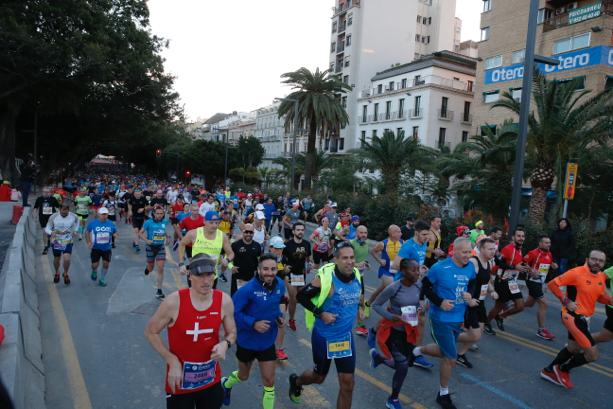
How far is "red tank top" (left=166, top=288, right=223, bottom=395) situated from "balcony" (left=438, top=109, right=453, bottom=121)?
4104cm

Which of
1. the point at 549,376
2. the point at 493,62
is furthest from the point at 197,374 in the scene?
the point at 493,62

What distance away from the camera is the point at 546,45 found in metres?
29.1

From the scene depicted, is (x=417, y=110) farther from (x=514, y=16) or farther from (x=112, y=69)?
(x=112, y=69)

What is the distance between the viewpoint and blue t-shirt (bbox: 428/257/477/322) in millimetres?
5023

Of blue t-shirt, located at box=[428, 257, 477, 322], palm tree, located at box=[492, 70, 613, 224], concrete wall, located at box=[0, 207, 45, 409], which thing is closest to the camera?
concrete wall, located at box=[0, 207, 45, 409]

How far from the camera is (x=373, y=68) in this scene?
53031 mm

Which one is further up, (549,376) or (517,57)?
(517,57)

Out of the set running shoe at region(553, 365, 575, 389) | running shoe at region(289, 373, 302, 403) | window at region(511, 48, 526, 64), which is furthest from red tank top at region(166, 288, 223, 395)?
window at region(511, 48, 526, 64)

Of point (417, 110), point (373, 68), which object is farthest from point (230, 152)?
point (417, 110)

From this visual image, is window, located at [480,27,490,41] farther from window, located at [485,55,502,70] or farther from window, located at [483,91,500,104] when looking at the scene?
window, located at [483,91,500,104]

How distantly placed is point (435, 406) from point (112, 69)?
2518 centimetres

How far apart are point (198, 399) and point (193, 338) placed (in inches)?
19.7

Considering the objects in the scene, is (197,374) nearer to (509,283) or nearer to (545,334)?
(509,283)

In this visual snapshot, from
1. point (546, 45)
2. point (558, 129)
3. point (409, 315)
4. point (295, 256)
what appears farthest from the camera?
point (546, 45)
